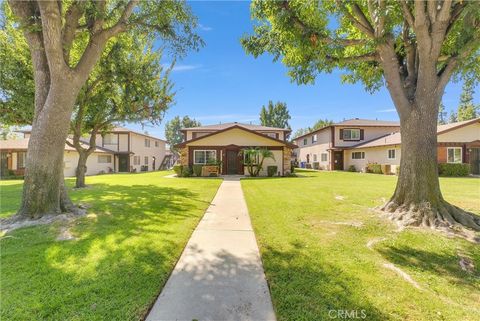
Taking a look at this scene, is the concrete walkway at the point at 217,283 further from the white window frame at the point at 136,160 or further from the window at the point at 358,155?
the white window frame at the point at 136,160

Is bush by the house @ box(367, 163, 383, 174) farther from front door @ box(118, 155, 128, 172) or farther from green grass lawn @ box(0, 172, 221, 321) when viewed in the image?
front door @ box(118, 155, 128, 172)

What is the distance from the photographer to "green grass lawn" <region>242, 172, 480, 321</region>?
9.19 feet

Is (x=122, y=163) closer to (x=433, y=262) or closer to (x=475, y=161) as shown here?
(x=433, y=262)

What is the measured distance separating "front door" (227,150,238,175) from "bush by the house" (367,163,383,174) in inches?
598

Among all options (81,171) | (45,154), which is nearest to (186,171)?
(81,171)

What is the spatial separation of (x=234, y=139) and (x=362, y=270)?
19.5 meters

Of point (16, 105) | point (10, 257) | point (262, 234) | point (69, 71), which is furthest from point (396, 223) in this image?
point (16, 105)

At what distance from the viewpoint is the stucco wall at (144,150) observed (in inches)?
1262

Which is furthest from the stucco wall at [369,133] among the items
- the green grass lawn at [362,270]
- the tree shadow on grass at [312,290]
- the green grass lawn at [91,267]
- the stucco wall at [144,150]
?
the tree shadow on grass at [312,290]

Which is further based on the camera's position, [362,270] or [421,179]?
[421,179]

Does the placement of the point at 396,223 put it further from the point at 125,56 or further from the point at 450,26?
the point at 125,56

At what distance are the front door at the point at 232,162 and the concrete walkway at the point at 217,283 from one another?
57.0 ft

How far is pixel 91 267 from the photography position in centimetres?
368

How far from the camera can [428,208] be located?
6.05 meters
